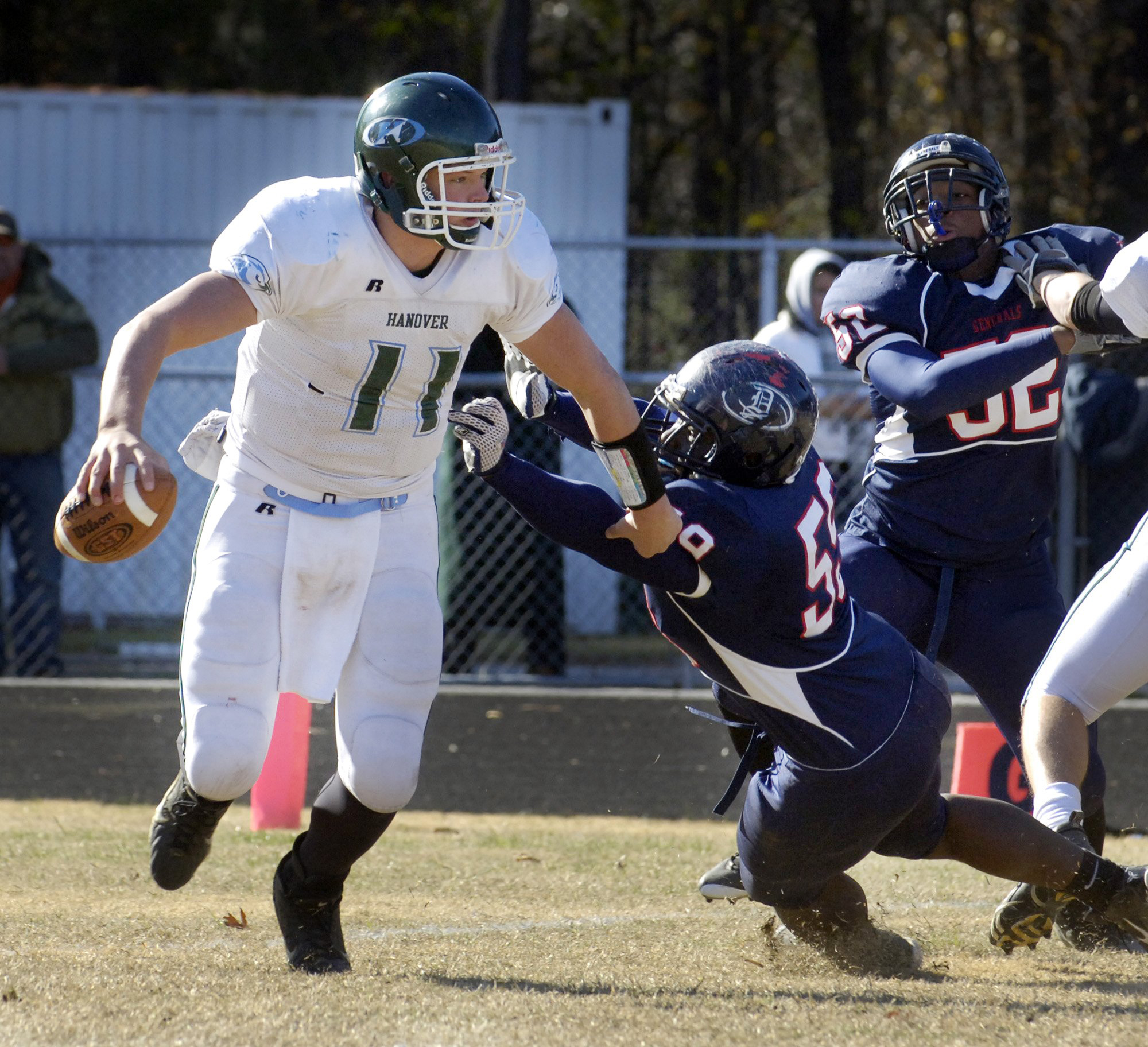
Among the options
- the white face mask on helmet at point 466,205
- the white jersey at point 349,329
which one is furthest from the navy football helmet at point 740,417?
the white face mask on helmet at point 466,205

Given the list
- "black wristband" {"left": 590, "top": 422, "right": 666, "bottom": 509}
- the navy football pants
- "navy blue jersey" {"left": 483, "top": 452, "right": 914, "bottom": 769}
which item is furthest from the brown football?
the navy football pants

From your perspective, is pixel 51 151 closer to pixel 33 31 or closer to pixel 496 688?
pixel 496 688

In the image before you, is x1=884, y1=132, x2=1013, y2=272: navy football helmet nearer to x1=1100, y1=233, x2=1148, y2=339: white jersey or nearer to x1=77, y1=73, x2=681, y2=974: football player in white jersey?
x1=1100, y1=233, x2=1148, y2=339: white jersey

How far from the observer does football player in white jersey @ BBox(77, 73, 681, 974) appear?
3287mm

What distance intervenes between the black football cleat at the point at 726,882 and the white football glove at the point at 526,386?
1255 mm

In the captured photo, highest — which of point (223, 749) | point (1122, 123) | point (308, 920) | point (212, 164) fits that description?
point (1122, 123)

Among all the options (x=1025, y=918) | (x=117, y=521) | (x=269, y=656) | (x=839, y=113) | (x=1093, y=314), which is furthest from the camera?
(x=839, y=113)

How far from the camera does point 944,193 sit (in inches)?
164

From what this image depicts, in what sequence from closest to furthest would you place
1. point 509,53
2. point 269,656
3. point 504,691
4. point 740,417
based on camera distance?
1. point 740,417
2. point 269,656
3. point 504,691
4. point 509,53

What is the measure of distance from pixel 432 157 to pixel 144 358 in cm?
79

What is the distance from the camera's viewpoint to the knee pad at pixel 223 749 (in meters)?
3.38

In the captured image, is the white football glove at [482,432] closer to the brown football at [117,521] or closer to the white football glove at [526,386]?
the white football glove at [526,386]

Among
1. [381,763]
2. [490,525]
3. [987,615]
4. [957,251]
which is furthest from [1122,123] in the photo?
[381,763]

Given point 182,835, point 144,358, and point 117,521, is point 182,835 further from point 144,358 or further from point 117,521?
point 144,358
